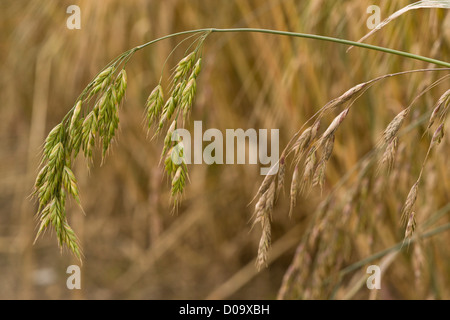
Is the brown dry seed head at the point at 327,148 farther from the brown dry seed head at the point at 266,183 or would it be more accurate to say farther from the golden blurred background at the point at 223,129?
the golden blurred background at the point at 223,129

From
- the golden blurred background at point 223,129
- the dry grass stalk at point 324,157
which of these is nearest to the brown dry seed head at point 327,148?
the dry grass stalk at point 324,157

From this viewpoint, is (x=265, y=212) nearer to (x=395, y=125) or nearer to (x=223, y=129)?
(x=395, y=125)

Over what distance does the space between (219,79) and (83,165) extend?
1.35ft

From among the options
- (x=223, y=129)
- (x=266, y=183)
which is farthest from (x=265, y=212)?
(x=223, y=129)

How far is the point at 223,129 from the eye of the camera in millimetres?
1390

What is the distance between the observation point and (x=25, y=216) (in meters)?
1.37

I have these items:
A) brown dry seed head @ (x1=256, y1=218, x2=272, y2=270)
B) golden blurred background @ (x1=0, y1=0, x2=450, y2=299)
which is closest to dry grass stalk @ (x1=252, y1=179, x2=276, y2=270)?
brown dry seed head @ (x1=256, y1=218, x2=272, y2=270)

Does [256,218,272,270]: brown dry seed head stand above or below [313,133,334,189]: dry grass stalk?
below

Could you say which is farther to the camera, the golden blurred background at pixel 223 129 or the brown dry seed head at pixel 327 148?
the golden blurred background at pixel 223 129

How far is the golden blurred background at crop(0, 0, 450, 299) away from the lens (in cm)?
87

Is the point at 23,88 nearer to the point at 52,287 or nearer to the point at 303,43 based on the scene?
the point at 52,287

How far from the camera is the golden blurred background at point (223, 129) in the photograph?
0.87 metres

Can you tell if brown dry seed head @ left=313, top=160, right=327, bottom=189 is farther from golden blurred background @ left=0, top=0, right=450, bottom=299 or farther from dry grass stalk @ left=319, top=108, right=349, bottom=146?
golden blurred background @ left=0, top=0, right=450, bottom=299
